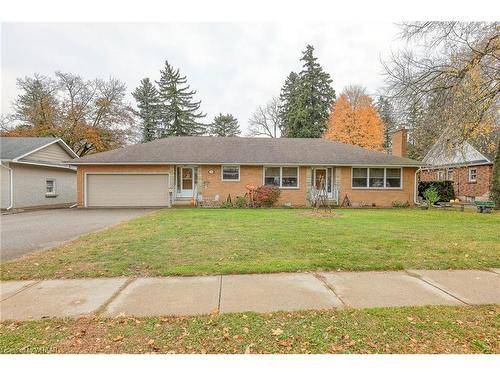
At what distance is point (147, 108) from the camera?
137 feet

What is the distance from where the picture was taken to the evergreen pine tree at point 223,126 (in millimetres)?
45188

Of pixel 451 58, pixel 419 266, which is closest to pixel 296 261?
pixel 419 266

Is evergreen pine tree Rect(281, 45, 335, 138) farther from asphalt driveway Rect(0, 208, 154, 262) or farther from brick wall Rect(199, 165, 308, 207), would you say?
asphalt driveway Rect(0, 208, 154, 262)

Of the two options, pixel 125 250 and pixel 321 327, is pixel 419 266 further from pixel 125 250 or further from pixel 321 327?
pixel 125 250

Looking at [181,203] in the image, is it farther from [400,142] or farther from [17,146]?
[400,142]

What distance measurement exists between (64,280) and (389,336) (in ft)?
15.1

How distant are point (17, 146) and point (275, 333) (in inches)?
809

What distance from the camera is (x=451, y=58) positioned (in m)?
11.1

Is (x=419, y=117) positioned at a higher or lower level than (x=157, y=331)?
higher

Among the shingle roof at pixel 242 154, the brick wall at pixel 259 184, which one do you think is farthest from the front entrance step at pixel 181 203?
the shingle roof at pixel 242 154

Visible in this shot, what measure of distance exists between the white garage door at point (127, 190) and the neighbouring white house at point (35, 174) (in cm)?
248

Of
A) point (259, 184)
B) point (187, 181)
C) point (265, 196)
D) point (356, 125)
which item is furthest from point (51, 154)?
point (356, 125)

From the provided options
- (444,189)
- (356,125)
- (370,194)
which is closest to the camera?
(370,194)

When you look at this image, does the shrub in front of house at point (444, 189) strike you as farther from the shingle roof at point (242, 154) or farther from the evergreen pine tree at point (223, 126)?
the evergreen pine tree at point (223, 126)
